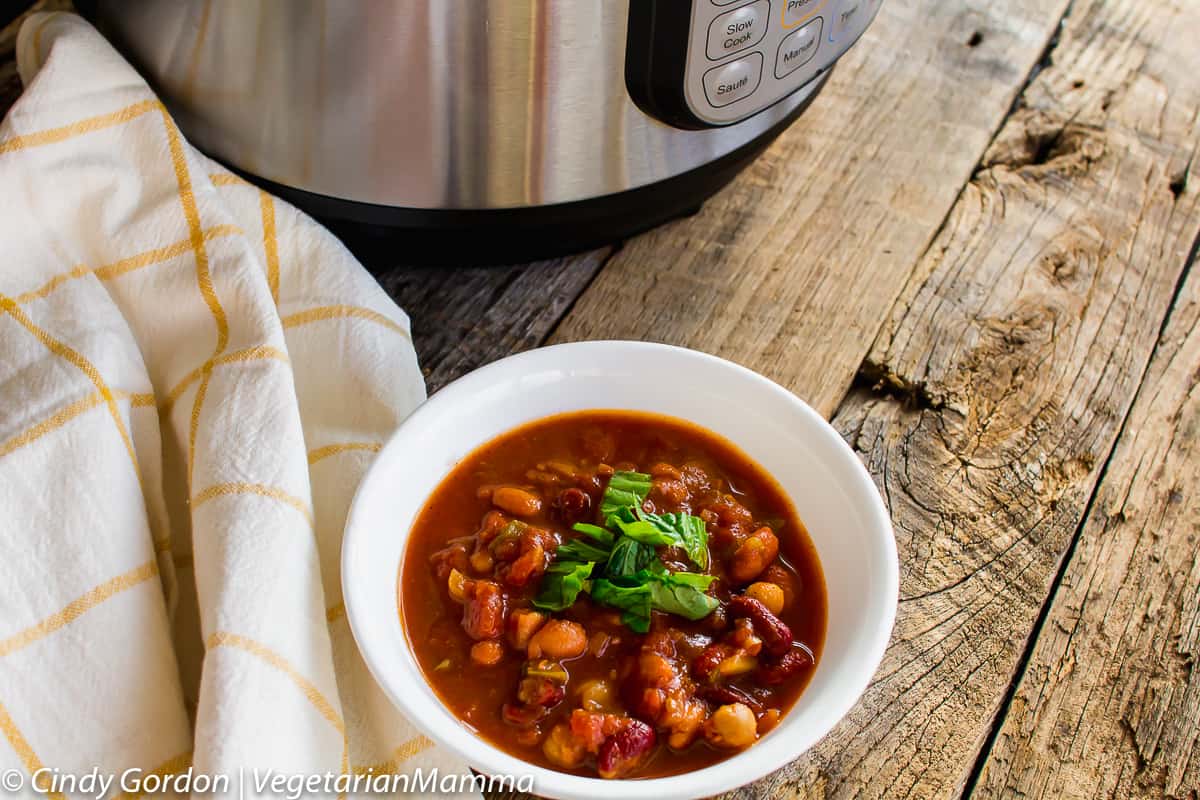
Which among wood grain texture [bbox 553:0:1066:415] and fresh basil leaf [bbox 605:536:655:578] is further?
wood grain texture [bbox 553:0:1066:415]

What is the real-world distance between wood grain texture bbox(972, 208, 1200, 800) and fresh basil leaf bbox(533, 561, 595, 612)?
1.06ft

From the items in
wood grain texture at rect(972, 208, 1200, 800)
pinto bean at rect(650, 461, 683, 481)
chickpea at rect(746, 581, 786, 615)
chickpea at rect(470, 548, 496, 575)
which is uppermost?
pinto bean at rect(650, 461, 683, 481)

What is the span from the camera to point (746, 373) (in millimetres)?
909

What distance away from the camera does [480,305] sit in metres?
1.13

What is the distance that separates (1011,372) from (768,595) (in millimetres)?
438

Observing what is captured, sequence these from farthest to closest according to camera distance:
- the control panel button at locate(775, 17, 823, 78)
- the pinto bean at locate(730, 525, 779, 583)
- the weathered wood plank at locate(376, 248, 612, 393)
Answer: the weathered wood plank at locate(376, 248, 612, 393) → the control panel button at locate(775, 17, 823, 78) → the pinto bean at locate(730, 525, 779, 583)

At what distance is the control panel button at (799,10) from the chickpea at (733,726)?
53 cm

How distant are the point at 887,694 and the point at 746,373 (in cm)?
26

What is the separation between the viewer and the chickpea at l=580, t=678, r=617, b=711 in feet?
2.52

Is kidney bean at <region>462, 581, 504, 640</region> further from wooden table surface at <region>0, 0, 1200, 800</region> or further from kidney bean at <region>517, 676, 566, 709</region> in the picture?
wooden table surface at <region>0, 0, 1200, 800</region>

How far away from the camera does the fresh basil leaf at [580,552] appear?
0.82 m

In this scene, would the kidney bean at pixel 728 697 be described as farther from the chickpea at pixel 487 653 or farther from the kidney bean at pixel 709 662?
the chickpea at pixel 487 653

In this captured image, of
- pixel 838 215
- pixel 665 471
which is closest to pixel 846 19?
pixel 838 215

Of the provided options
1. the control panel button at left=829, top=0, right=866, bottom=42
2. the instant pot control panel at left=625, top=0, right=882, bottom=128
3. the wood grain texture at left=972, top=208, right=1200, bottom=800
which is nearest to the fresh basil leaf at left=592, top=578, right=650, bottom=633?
the wood grain texture at left=972, top=208, right=1200, bottom=800
